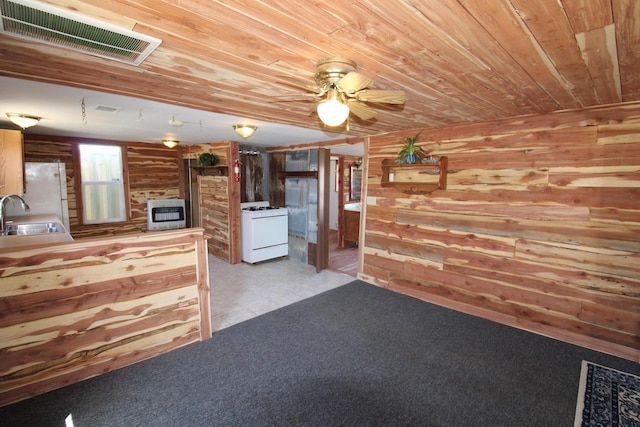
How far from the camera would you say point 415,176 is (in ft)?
12.8

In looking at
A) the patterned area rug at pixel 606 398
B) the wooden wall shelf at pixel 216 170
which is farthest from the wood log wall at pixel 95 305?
the patterned area rug at pixel 606 398

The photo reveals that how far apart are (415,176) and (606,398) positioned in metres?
2.64

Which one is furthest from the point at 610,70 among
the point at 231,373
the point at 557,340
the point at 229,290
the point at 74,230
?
the point at 74,230

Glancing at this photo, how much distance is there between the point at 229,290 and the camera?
4238mm

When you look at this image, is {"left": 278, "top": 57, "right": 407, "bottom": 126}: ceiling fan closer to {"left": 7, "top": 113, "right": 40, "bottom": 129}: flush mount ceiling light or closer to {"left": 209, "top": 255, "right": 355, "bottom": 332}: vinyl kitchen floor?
{"left": 209, "top": 255, "right": 355, "bottom": 332}: vinyl kitchen floor

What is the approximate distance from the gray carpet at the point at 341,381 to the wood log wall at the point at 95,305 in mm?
132

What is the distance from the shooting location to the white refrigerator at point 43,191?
434 centimetres

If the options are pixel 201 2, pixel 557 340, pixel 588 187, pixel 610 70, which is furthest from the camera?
pixel 557 340

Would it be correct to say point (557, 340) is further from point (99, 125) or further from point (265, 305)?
point (99, 125)

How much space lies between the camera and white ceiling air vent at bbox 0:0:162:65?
3.90 feet

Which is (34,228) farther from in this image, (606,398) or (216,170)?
(606,398)

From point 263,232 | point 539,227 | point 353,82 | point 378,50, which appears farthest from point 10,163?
point 539,227

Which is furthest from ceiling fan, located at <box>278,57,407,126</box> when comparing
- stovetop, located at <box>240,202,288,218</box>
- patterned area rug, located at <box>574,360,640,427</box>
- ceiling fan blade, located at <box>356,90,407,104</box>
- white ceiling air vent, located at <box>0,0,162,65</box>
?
stovetop, located at <box>240,202,288,218</box>

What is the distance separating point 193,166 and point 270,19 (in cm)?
579
